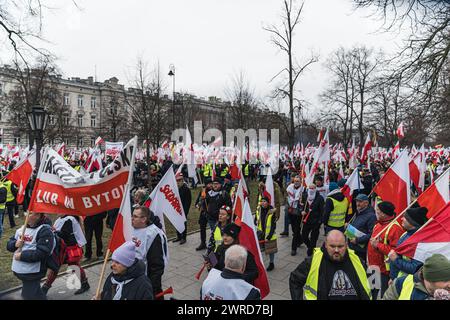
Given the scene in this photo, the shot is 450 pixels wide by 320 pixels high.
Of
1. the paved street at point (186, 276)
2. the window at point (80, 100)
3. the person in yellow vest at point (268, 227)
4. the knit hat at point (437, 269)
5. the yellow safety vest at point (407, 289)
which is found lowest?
the paved street at point (186, 276)

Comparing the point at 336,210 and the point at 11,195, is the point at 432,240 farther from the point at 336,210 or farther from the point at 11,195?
the point at 11,195

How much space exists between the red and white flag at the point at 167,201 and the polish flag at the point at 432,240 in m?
3.63

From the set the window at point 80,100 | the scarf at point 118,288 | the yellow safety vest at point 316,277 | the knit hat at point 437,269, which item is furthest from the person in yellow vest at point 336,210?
the window at point 80,100

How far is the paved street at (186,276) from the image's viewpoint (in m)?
5.15

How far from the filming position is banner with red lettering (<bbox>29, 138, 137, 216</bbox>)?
4.01 metres

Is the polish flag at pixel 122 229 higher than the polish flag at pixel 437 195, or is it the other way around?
the polish flag at pixel 437 195

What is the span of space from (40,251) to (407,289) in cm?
418

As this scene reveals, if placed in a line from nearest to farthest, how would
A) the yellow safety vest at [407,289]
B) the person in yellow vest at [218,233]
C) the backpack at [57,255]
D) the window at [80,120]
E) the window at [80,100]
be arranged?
1. the yellow safety vest at [407,289]
2. the backpack at [57,255]
3. the person in yellow vest at [218,233]
4. the window at [80,120]
5. the window at [80,100]

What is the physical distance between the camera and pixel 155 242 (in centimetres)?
387

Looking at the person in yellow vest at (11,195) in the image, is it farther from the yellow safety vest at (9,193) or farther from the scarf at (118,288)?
the scarf at (118,288)

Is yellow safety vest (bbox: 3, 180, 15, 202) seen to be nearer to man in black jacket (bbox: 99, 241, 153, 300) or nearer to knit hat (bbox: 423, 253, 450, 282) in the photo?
man in black jacket (bbox: 99, 241, 153, 300)

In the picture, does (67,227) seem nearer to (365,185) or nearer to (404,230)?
(404,230)

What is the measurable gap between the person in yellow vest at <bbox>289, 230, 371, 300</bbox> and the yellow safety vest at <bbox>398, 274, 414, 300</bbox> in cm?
40
